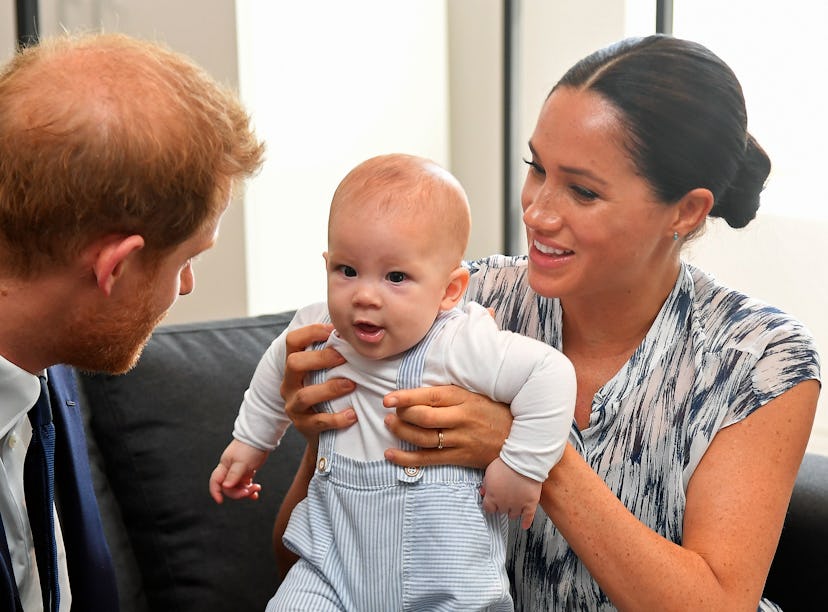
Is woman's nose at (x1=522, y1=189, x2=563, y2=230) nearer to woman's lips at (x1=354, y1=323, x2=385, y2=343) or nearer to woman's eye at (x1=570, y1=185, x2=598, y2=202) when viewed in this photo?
woman's eye at (x1=570, y1=185, x2=598, y2=202)

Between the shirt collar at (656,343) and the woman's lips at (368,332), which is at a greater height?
the woman's lips at (368,332)

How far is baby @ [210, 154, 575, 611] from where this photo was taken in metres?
1.40

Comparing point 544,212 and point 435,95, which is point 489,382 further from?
point 435,95

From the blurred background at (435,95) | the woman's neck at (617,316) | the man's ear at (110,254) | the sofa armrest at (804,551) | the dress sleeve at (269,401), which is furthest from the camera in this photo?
the blurred background at (435,95)

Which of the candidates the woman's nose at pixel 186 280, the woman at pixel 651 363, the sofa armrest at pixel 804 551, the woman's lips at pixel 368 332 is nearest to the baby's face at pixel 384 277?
the woman's lips at pixel 368 332

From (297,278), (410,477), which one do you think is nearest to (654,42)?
(410,477)

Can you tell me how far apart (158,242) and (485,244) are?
121 inches

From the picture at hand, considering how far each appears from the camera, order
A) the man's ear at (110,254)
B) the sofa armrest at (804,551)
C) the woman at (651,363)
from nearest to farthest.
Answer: the man's ear at (110,254), the woman at (651,363), the sofa armrest at (804,551)

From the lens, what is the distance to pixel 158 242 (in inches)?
53.6

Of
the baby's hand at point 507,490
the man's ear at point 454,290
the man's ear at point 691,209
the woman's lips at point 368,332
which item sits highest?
the man's ear at point 691,209

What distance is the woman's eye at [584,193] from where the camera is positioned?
5.36 ft

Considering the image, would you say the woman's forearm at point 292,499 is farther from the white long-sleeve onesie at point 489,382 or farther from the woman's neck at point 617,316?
the woman's neck at point 617,316

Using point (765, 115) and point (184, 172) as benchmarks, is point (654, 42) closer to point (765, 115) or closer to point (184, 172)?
point (184, 172)

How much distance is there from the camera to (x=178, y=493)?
2.04 m
